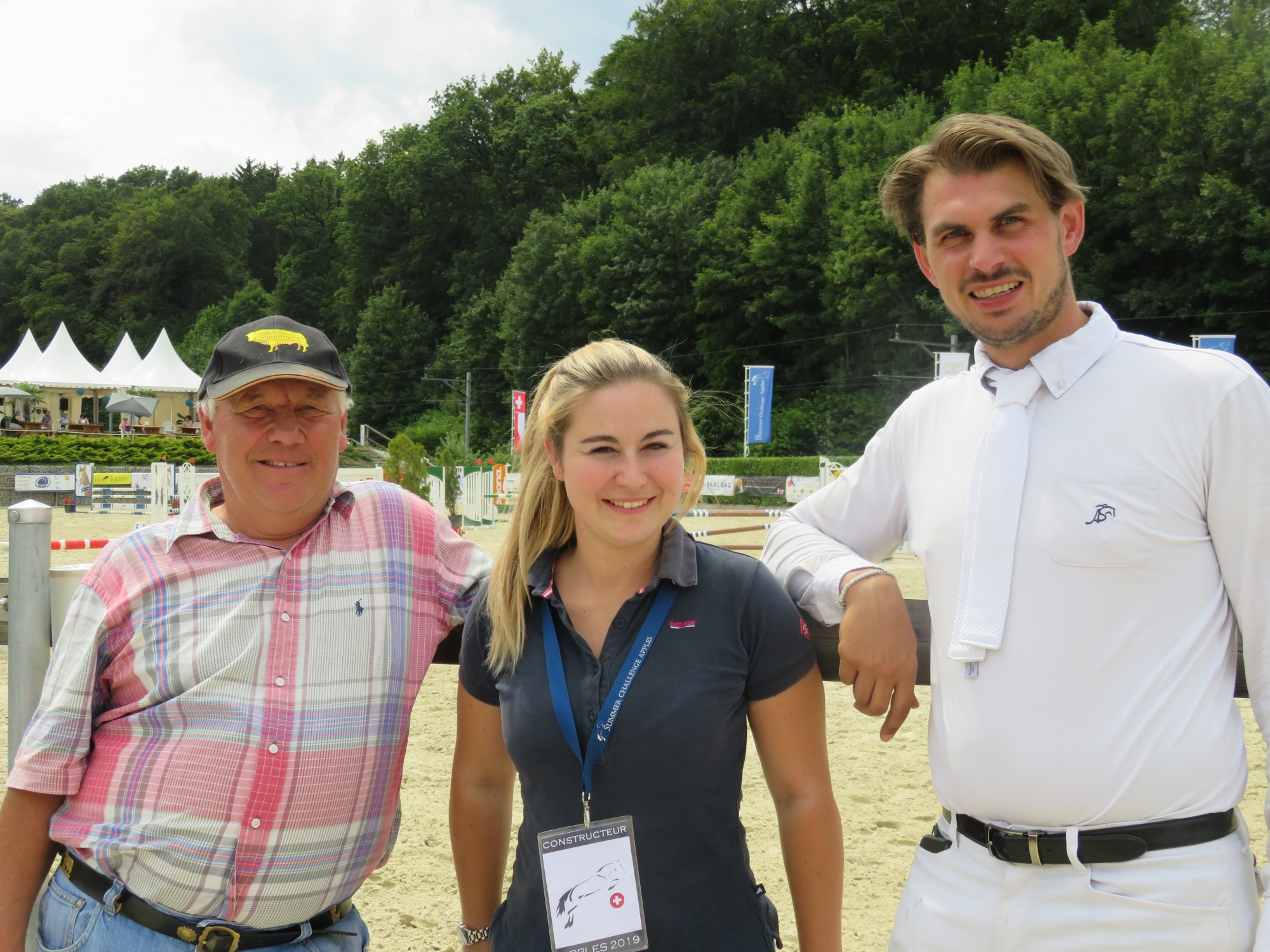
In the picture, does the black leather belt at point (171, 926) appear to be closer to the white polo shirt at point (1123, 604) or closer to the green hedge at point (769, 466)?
the white polo shirt at point (1123, 604)

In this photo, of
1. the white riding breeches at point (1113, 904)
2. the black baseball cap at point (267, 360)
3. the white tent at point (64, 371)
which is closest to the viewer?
the white riding breeches at point (1113, 904)

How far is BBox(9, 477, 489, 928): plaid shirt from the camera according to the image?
195 cm

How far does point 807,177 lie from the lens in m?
42.1

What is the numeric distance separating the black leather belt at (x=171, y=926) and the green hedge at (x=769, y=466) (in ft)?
104

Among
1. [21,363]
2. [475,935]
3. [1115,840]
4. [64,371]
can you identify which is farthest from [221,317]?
[1115,840]

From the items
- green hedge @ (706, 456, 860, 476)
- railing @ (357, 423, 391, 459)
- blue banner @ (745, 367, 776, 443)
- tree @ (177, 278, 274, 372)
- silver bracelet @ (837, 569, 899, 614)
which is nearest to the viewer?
silver bracelet @ (837, 569, 899, 614)

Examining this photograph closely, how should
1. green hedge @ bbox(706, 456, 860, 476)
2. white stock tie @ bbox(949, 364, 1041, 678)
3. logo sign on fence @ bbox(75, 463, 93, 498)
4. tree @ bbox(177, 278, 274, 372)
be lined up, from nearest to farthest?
white stock tie @ bbox(949, 364, 1041, 678) < logo sign on fence @ bbox(75, 463, 93, 498) < green hedge @ bbox(706, 456, 860, 476) < tree @ bbox(177, 278, 274, 372)

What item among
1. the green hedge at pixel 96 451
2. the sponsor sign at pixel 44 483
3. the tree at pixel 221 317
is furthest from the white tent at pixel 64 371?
the tree at pixel 221 317

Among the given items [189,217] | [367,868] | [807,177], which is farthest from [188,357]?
[367,868]

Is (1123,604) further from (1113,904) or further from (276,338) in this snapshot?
(276,338)

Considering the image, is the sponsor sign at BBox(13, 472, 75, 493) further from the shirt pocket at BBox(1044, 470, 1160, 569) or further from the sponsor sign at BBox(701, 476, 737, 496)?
the shirt pocket at BBox(1044, 470, 1160, 569)

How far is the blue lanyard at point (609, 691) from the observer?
1.75 metres

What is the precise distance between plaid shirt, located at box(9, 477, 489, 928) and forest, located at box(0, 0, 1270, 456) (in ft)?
49.9

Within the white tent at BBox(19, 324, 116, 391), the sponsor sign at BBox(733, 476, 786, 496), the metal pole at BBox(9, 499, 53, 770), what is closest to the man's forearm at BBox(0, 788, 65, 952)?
the metal pole at BBox(9, 499, 53, 770)
